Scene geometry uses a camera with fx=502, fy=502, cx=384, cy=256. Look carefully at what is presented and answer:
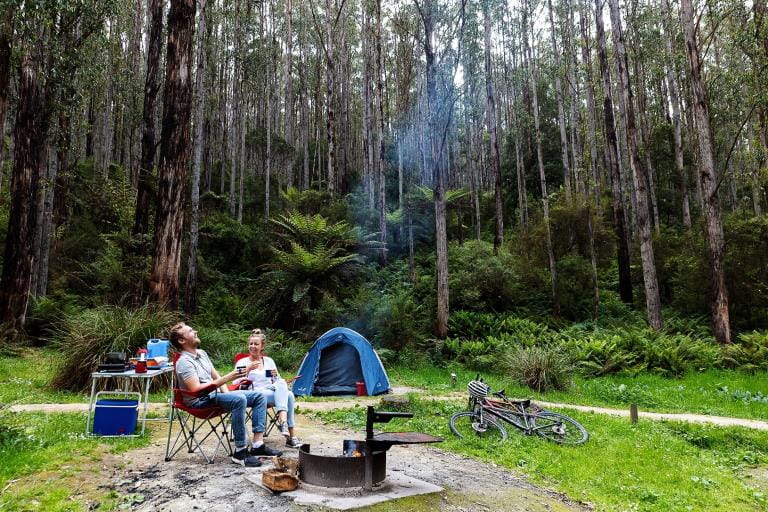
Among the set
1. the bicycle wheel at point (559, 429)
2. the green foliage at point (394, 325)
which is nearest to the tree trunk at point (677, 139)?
the green foliage at point (394, 325)

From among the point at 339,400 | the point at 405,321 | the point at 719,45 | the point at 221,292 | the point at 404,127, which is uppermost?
the point at 719,45

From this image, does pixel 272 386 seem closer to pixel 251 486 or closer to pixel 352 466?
pixel 251 486

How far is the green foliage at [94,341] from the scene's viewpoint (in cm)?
763

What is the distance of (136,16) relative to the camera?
23.4m

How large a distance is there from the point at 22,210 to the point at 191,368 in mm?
10506

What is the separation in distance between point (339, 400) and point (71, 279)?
1171 centimetres

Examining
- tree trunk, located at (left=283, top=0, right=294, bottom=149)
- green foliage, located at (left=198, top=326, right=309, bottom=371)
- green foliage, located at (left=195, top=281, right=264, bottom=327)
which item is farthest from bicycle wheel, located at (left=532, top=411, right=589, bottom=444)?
tree trunk, located at (left=283, top=0, right=294, bottom=149)

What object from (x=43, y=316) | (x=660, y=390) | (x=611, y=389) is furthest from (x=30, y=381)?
(x=660, y=390)

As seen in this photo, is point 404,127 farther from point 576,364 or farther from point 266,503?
point 266,503

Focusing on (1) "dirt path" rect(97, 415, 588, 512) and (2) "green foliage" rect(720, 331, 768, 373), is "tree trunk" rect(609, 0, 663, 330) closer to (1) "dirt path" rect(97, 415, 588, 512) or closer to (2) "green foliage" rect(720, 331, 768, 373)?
(2) "green foliage" rect(720, 331, 768, 373)

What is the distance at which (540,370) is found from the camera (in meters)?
9.73

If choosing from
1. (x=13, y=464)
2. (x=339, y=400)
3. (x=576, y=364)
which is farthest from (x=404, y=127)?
(x=13, y=464)

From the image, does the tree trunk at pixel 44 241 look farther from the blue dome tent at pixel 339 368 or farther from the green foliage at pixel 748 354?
the green foliage at pixel 748 354

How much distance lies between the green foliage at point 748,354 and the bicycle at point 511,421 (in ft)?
22.6
